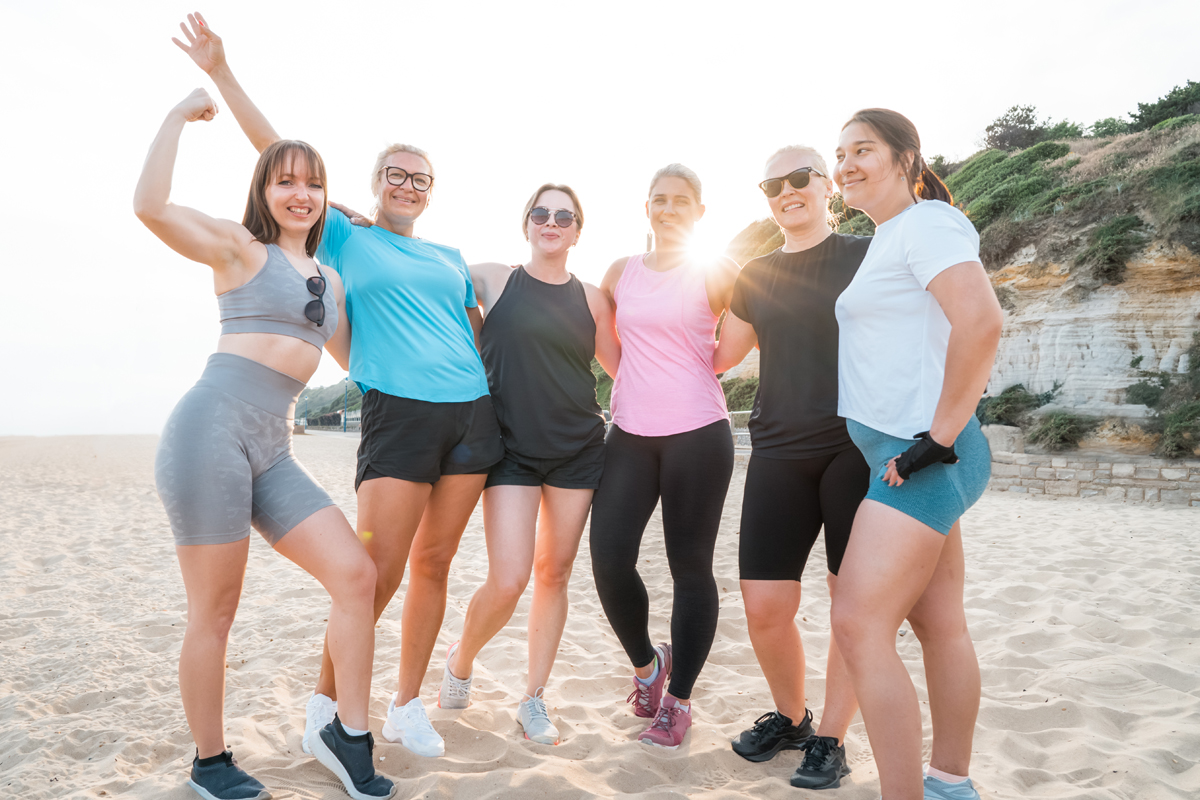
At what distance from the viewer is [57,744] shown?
2904mm

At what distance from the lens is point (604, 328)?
331cm

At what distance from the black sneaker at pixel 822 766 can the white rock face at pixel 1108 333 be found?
12.4m

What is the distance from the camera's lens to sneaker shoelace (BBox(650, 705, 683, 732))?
115 inches

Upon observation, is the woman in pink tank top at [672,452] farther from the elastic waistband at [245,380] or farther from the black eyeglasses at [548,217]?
the elastic waistband at [245,380]

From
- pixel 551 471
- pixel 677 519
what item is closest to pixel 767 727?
pixel 677 519

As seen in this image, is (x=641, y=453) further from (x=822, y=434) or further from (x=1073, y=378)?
(x=1073, y=378)

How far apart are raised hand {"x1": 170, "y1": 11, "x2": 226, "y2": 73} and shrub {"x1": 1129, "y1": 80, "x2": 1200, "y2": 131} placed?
1176 inches

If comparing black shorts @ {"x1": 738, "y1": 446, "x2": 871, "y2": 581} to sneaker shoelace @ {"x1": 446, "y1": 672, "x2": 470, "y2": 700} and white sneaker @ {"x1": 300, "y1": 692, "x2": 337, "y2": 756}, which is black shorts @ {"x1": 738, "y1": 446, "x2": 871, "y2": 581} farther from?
white sneaker @ {"x1": 300, "y1": 692, "x2": 337, "y2": 756}

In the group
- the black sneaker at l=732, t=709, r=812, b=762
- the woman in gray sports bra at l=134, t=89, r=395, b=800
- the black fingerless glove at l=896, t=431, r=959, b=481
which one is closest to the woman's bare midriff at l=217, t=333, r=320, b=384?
the woman in gray sports bra at l=134, t=89, r=395, b=800

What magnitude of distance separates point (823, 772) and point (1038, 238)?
51.7ft

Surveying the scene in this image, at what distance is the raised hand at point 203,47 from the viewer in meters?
2.86

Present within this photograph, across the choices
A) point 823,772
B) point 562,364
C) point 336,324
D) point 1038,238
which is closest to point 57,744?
point 336,324

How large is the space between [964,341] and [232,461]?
2.31 m

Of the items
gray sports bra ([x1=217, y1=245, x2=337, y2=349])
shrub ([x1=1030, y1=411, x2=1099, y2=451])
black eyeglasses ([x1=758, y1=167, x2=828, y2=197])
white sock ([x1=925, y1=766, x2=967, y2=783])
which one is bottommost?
white sock ([x1=925, y1=766, x2=967, y2=783])
